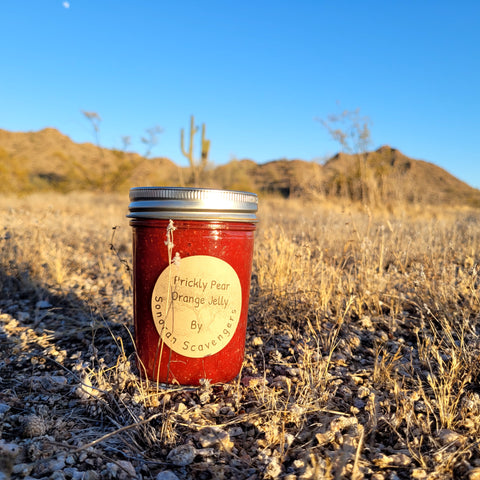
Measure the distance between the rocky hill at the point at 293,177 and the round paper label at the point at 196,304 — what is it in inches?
210

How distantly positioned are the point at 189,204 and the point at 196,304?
1.48 ft

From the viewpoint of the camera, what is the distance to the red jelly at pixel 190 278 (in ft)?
5.69

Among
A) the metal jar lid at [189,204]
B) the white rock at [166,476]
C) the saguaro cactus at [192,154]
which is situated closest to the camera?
the white rock at [166,476]

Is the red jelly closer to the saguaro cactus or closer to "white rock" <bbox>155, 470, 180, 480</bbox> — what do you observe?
"white rock" <bbox>155, 470, 180, 480</bbox>

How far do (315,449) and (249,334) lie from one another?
1147 millimetres

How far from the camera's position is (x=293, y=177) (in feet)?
49.7

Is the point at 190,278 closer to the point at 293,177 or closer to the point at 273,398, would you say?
the point at 273,398

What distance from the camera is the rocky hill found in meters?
9.48

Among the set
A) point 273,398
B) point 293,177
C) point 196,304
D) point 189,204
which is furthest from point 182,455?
point 293,177

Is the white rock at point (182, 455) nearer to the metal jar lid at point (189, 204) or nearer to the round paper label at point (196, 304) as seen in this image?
the round paper label at point (196, 304)

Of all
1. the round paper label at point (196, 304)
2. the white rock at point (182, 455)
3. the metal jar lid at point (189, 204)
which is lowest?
the white rock at point (182, 455)

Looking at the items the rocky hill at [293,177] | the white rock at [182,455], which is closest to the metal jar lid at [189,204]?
the white rock at [182,455]

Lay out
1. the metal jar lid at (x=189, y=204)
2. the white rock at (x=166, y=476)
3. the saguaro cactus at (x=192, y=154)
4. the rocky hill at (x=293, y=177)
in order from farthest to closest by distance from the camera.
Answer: the saguaro cactus at (x=192, y=154)
the rocky hill at (x=293, y=177)
the metal jar lid at (x=189, y=204)
the white rock at (x=166, y=476)

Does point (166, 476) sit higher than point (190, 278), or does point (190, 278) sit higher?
point (190, 278)
